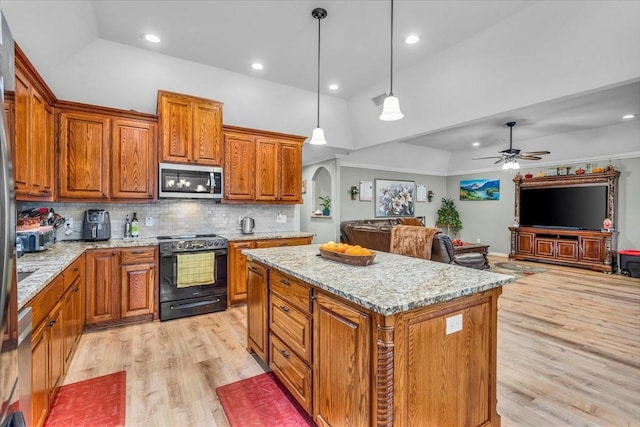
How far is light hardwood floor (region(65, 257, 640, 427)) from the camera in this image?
6.65 ft

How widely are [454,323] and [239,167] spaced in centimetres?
353

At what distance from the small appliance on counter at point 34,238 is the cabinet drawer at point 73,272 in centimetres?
31

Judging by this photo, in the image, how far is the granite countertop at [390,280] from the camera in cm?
138

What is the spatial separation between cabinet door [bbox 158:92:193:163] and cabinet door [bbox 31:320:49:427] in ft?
8.05

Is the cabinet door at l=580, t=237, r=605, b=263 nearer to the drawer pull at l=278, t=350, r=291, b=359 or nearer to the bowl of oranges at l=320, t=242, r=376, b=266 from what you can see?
the bowl of oranges at l=320, t=242, r=376, b=266

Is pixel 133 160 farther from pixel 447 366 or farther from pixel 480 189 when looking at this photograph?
pixel 480 189

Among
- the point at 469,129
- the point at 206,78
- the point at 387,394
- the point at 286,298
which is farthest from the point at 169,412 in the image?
the point at 469,129

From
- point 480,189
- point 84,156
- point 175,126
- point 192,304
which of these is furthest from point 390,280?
point 480,189

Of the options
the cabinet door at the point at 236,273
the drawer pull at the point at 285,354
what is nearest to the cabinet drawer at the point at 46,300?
the drawer pull at the point at 285,354

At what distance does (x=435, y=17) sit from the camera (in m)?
3.14

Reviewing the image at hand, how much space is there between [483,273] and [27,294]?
2418 mm

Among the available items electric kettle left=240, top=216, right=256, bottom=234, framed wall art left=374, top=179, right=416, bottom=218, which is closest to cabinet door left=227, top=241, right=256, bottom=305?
electric kettle left=240, top=216, right=256, bottom=234

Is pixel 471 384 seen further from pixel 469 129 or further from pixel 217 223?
pixel 469 129

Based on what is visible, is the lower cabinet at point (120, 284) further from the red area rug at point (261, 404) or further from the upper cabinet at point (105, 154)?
Result: the red area rug at point (261, 404)
